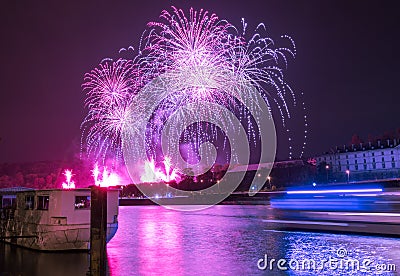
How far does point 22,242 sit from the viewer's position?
59.4ft

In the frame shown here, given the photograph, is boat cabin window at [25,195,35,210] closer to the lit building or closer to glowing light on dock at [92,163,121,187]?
glowing light on dock at [92,163,121,187]

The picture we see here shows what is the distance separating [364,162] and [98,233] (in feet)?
446

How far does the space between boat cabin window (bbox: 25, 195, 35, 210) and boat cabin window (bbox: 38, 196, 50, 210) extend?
→ 0.75 m

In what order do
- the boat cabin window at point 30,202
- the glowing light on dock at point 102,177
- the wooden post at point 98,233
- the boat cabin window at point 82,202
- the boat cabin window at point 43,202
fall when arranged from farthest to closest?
the glowing light on dock at point 102,177, the boat cabin window at point 30,202, the boat cabin window at point 43,202, the boat cabin window at point 82,202, the wooden post at point 98,233

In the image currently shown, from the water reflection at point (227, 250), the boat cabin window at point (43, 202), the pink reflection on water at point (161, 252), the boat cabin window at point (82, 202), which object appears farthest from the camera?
the boat cabin window at point (43, 202)

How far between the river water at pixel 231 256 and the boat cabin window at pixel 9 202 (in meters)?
2.33

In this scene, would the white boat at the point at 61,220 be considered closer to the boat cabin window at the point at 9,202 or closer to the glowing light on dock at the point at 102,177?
the boat cabin window at the point at 9,202

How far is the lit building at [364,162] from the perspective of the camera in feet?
408

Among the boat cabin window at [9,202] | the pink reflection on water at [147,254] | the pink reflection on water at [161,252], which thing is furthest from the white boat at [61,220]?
the boat cabin window at [9,202]

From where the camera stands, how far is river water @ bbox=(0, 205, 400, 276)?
11.1 meters

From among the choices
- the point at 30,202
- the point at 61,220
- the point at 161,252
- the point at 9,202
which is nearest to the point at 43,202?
the point at 30,202

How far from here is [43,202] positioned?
17000mm

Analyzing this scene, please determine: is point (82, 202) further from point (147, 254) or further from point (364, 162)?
point (364, 162)

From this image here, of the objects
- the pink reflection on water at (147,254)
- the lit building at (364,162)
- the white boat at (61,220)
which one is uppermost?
the lit building at (364,162)
